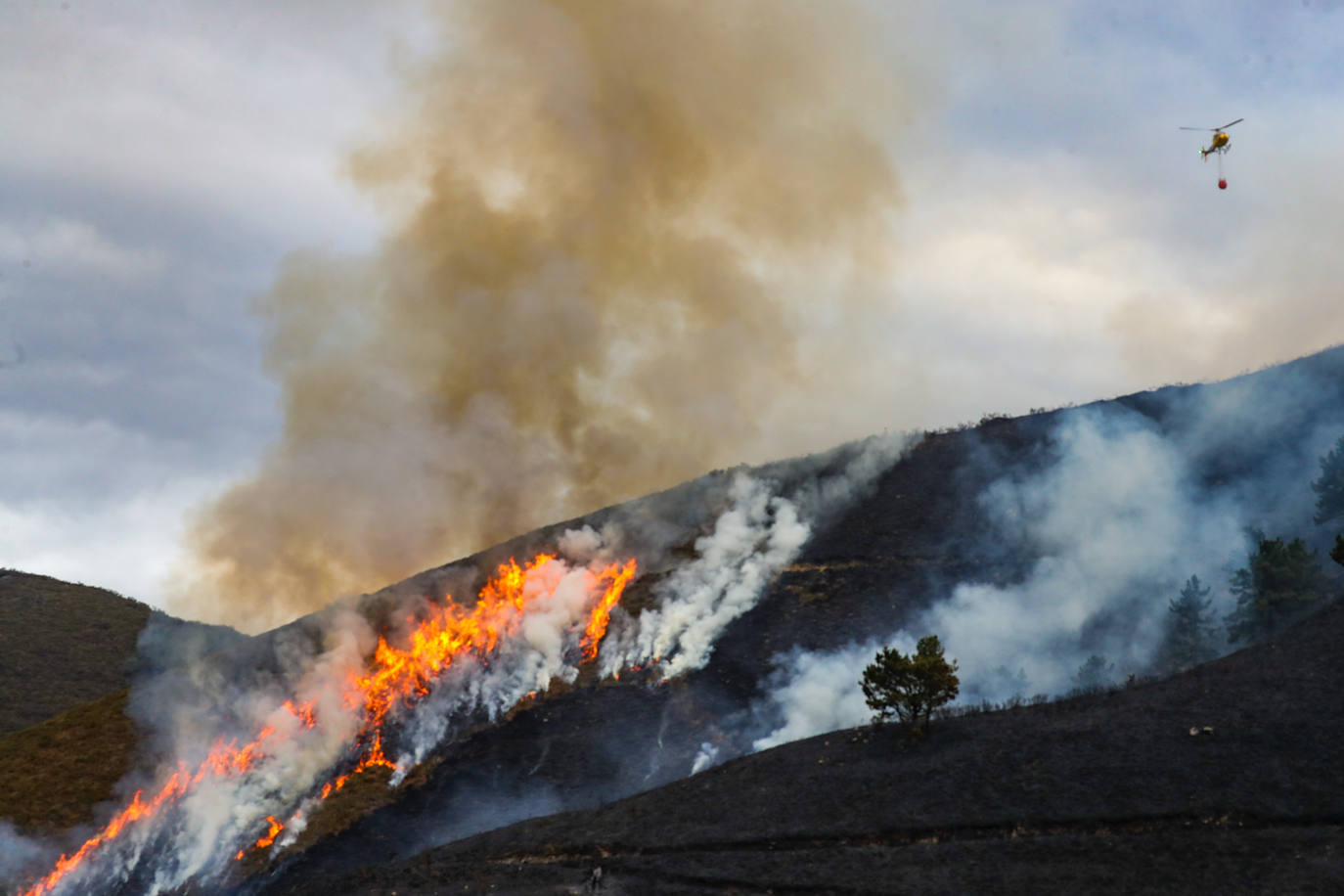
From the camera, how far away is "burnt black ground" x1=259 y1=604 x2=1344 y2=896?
3134 cm

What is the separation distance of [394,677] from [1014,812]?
4236cm

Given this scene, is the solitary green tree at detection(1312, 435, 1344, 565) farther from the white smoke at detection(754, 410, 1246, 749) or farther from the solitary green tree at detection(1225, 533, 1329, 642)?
the solitary green tree at detection(1225, 533, 1329, 642)

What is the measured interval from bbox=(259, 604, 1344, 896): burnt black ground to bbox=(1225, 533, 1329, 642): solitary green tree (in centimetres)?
261

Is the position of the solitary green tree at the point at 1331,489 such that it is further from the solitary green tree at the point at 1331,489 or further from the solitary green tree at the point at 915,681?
the solitary green tree at the point at 915,681

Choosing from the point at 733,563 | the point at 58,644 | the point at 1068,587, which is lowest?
the point at 1068,587

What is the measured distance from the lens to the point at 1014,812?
3603 cm

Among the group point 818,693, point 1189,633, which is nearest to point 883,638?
point 818,693

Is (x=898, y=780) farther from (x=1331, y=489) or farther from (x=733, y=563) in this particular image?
(x=1331, y=489)

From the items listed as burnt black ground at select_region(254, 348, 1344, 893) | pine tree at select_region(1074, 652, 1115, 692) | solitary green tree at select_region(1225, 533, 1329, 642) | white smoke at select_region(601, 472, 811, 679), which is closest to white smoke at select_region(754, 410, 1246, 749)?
pine tree at select_region(1074, 652, 1115, 692)

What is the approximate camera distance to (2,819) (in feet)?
185

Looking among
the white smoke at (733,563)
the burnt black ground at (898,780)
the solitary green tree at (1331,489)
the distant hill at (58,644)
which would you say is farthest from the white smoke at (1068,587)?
the distant hill at (58,644)

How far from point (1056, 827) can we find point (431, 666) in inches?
1678

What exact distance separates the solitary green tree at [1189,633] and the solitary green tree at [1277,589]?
1.57 m

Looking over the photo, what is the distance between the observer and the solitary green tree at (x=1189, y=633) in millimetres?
50531
